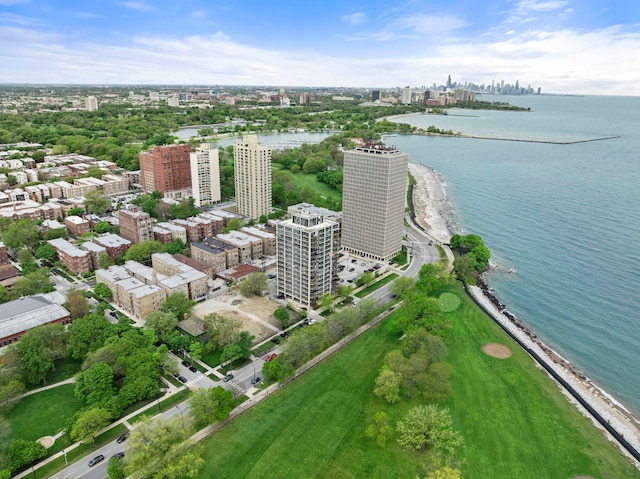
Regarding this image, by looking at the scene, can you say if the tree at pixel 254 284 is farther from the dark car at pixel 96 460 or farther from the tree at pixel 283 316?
the dark car at pixel 96 460

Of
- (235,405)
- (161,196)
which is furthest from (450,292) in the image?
(161,196)

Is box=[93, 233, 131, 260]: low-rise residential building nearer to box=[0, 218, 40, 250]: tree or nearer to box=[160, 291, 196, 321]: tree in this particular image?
box=[0, 218, 40, 250]: tree

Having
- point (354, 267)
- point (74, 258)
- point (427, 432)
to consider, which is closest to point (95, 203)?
point (74, 258)

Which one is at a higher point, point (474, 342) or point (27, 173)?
point (27, 173)

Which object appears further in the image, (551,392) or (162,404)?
(551,392)

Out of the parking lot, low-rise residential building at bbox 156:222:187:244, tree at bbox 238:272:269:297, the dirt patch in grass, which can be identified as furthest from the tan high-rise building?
the dirt patch in grass

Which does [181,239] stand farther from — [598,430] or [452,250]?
[598,430]

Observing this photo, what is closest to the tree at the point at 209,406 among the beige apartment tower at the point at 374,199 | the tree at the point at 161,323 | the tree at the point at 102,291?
the tree at the point at 161,323
